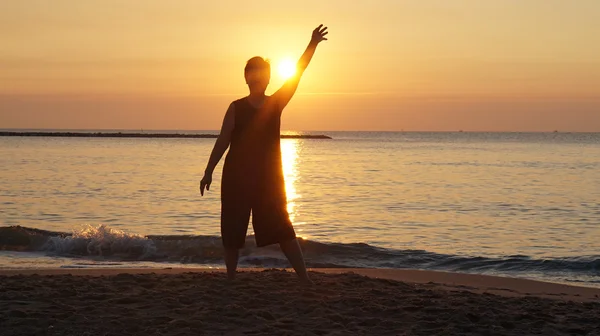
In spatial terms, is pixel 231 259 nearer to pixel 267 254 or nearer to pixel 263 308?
pixel 263 308

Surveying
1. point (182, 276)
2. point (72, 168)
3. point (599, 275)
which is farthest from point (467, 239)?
point (72, 168)

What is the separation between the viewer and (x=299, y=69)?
6.29m

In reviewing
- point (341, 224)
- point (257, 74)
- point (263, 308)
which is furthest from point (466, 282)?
point (341, 224)

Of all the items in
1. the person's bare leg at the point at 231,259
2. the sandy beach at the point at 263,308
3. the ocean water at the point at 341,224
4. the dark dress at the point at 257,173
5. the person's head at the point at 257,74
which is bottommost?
the ocean water at the point at 341,224

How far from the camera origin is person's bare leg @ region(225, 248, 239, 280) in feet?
22.5

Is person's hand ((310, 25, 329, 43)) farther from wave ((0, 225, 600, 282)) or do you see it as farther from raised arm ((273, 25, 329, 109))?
wave ((0, 225, 600, 282))

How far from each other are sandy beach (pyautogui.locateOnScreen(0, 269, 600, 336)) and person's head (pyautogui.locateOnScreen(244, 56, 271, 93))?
5.66ft

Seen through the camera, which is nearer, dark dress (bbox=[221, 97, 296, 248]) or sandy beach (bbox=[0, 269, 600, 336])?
sandy beach (bbox=[0, 269, 600, 336])

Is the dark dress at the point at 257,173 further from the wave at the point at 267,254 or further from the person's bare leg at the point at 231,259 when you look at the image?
the wave at the point at 267,254

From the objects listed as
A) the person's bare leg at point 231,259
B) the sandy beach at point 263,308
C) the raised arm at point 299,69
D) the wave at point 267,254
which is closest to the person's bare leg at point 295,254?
the sandy beach at point 263,308

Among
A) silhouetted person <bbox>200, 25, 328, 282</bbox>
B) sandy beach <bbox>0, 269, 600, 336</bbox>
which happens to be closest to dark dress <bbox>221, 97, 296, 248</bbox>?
silhouetted person <bbox>200, 25, 328, 282</bbox>

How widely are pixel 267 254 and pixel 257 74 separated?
609 centimetres

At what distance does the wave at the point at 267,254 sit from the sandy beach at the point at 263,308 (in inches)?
166

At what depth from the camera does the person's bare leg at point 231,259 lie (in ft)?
22.5
